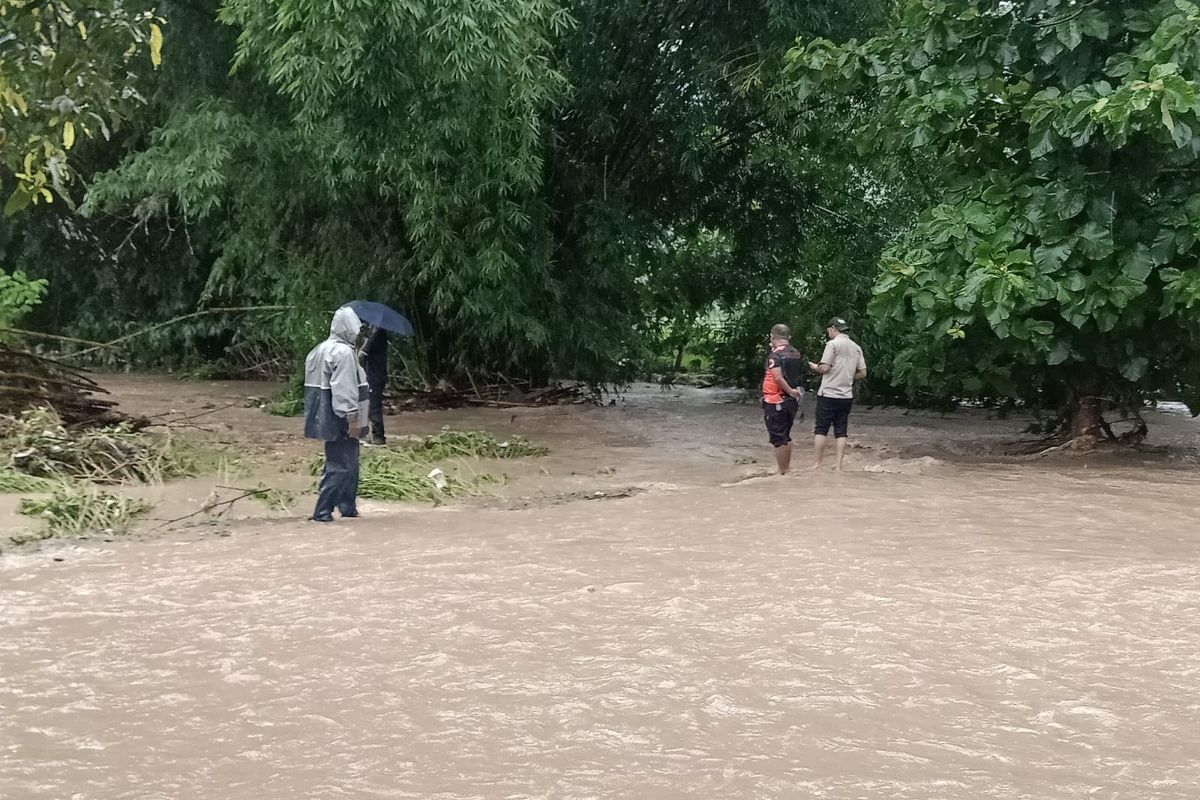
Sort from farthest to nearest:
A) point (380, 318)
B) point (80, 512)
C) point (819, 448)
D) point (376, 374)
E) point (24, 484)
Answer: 1. point (376, 374)
2. point (819, 448)
3. point (380, 318)
4. point (24, 484)
5. point (80, 512)

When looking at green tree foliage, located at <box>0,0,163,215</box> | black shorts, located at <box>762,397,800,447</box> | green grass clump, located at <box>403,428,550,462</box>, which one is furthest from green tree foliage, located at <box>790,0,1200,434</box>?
green tree foliage, located at <box>0,0,163,215</box>

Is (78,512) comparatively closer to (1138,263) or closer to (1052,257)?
(1052,257)

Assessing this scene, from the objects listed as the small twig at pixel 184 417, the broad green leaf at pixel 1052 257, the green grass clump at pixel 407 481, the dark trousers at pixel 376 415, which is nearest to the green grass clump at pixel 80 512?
the green grass clump at pixel 407 481

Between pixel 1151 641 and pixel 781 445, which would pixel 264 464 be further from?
pixel 1151 641

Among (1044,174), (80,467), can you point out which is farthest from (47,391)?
→ (1044,174)

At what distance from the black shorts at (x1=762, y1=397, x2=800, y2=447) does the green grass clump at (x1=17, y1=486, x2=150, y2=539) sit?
605cm

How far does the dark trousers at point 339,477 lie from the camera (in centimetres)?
899

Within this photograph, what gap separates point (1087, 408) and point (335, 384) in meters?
8.84

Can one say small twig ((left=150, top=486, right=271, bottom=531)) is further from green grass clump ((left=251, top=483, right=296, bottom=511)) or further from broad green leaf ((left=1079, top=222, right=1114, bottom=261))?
broad green leaf ((left=1079, top=222, right=1114, bottom=261))

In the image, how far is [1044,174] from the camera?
38.2 ft

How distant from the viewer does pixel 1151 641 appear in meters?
5.79

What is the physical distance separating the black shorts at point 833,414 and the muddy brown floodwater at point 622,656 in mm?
2070

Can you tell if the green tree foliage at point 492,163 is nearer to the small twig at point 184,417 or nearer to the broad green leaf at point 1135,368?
the small twig at point 184,417

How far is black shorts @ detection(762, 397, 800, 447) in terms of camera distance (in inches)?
460
